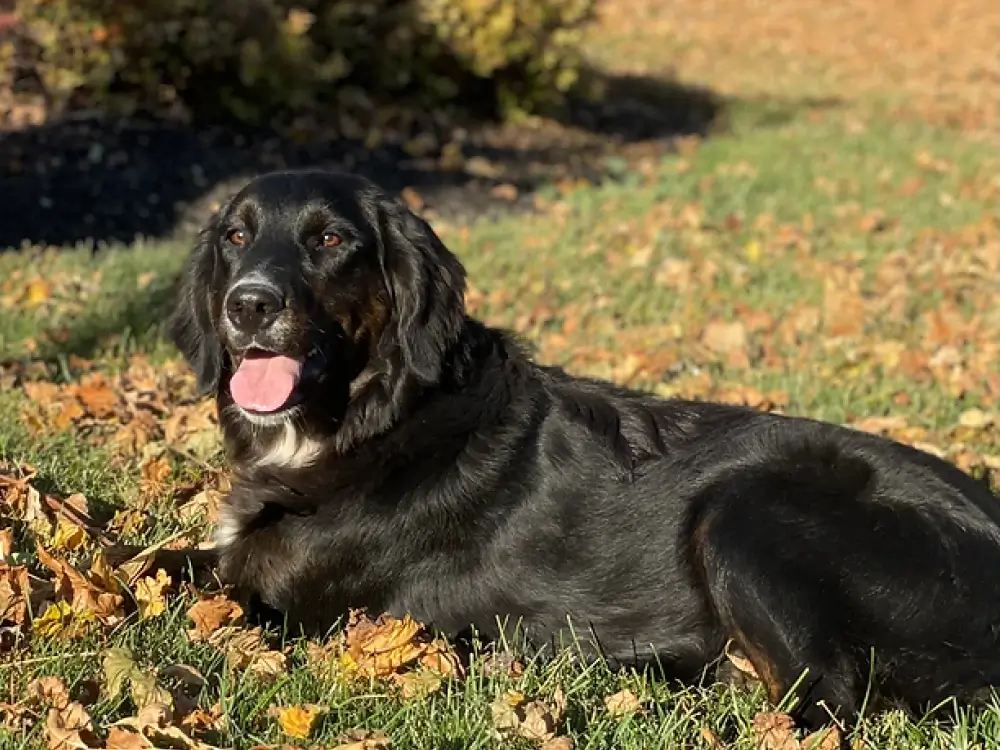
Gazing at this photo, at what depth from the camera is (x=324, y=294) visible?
4184 mm

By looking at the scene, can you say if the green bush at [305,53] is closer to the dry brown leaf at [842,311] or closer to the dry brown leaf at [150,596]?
the dry brown leaf at [842,311]

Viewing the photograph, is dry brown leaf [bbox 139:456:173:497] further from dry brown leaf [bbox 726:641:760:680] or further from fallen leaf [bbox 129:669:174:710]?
dry brown leaf [bbox 726:641:760:680]

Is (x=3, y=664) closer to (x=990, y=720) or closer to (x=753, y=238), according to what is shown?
(x=990, y=720)

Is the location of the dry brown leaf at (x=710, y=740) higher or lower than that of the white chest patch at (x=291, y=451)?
lower

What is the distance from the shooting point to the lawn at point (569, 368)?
11.0 ft

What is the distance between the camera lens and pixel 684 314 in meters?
8.41

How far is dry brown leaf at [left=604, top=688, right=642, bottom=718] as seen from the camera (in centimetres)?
349

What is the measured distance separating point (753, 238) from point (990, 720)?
761 cm

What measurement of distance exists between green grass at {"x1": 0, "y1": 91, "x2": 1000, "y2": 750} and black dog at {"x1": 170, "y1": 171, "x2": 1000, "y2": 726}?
0.81 feet

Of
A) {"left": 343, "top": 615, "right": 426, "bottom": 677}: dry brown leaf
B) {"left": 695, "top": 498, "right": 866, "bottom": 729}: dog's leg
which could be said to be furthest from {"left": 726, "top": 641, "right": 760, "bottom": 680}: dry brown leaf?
{"left": 343, "top": 615, "right": 426, "bottom": 677}: dry brown leaf

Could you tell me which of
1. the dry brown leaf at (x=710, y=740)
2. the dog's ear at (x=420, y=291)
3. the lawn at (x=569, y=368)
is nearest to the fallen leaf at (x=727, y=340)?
the lawn at (x=569, y=368)

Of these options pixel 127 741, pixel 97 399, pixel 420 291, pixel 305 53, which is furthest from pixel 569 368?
pixel 305 53

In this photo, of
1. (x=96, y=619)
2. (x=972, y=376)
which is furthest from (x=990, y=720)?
(x=972, y=376)

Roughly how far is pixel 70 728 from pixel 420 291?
75.9 inches
